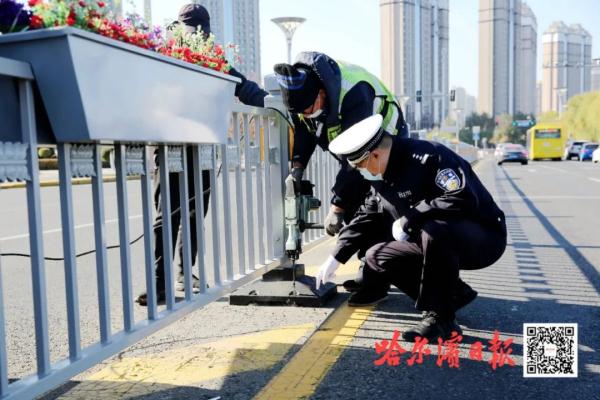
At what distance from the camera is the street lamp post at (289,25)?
17938mm

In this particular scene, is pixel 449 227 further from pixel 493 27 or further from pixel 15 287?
pixel 493 27

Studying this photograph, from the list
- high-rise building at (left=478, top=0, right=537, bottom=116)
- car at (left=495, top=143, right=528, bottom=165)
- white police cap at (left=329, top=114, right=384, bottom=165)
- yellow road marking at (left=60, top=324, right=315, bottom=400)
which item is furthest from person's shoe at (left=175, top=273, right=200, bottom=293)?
high-rise building at (left=478, top=0, right=537, bottom=116)

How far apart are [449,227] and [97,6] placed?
1.85m

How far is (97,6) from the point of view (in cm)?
206

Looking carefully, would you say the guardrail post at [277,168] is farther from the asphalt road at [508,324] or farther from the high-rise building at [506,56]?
the high-rise building at [506,56]

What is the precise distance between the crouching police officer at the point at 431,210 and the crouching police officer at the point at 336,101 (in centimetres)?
44

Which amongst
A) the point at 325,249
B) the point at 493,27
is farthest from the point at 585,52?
the point at 325,249

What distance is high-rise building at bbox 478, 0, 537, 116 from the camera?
97144 millimetres

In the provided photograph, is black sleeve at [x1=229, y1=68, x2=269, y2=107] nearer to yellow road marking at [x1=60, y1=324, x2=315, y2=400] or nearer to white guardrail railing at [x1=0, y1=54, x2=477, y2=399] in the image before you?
white guardrail railing at [x1=0, y1=54, x2=477, y2=399]

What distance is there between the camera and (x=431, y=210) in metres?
2.97

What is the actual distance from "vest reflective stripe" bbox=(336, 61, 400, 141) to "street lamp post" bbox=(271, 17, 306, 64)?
47.6ft

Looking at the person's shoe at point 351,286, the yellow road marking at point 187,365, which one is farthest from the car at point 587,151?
the yellow road marking at point 187,365

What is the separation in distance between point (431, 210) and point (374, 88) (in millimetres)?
1011

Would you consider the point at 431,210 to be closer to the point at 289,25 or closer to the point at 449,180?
the point at 449,180
